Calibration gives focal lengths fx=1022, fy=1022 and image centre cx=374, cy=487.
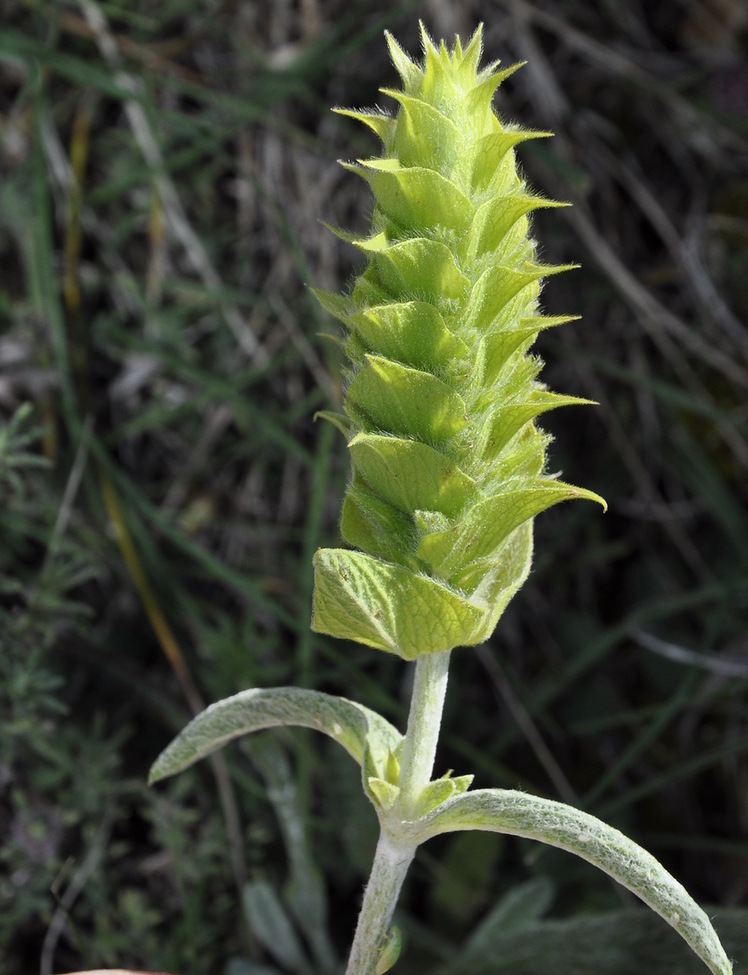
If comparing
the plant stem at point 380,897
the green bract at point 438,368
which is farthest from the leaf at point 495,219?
the plant stem at point 380,897

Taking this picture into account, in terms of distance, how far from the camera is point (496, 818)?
3.92 feet

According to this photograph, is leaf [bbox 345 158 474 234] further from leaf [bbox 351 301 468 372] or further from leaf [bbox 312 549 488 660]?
leaf [bbox 312 549 488 660]

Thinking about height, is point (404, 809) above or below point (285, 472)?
below

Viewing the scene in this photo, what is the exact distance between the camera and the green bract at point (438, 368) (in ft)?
3.51

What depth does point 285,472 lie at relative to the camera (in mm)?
2861

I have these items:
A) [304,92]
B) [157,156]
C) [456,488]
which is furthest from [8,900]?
[304,92]

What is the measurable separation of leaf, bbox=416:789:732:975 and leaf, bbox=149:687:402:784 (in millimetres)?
180

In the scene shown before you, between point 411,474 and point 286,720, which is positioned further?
point 286,720

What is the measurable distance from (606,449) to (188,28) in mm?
1818

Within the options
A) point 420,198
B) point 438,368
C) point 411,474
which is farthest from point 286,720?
point 420,198

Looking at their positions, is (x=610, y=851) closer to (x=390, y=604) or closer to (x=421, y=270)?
(x=390, y=604)

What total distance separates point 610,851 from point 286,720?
457 millimetres

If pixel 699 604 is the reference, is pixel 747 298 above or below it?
above

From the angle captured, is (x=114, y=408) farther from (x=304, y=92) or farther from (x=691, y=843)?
(x=691, y=843)
